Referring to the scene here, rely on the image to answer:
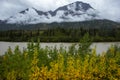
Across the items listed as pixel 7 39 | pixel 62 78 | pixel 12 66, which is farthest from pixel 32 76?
pixel 7 39

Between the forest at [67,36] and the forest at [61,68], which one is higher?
the forest at [67,36]

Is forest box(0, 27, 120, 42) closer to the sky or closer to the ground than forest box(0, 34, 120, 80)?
closer to the sky

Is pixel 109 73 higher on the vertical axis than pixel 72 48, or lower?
lower

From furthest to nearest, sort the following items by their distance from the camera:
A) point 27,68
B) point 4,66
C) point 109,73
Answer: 1. point 4,66
2. point 27,68
3. point 109,73

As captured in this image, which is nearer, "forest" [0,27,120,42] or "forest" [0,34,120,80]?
"forest" [0,34,120,80]

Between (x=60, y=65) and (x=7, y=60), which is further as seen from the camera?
(x=7, y=60)

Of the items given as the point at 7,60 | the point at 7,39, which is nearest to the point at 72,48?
the point at 7,60

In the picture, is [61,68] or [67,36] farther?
[67,36]

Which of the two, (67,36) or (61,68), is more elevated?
(67,36)

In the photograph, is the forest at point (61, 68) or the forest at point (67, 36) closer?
the forest at point (61, 68)

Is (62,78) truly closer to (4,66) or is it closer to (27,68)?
(27,68)

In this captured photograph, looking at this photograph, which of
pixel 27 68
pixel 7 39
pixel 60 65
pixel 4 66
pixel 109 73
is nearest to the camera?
pixel 60 65

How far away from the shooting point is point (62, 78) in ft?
41.5

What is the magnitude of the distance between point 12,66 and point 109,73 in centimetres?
521
